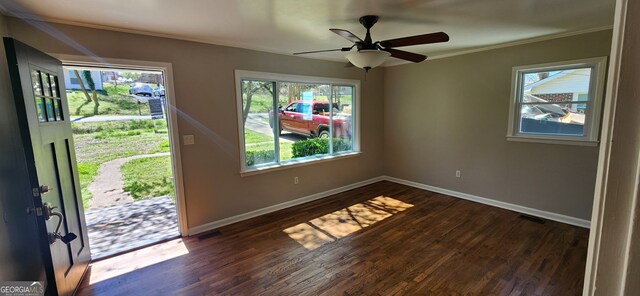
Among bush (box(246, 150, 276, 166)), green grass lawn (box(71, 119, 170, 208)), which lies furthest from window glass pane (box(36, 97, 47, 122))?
green grass lawn (box(71, 119, 170, 208))

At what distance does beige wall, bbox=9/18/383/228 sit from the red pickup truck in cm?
54

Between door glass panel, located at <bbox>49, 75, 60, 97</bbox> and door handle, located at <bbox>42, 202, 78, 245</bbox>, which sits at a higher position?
door glass panel, located at <bbox>49, 75, 60, 97</bbox>

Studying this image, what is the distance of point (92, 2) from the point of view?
2.15 meters

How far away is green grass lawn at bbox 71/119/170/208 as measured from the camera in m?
5.54

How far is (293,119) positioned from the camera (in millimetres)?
4441

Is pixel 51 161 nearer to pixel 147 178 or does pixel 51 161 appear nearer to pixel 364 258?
pixel 364 258

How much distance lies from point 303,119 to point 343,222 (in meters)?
1.77

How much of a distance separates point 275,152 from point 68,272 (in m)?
2.61

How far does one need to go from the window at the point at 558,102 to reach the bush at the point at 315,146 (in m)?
2.58

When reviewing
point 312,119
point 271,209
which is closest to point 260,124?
point 312,119

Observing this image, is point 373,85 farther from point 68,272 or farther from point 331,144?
point 68,272

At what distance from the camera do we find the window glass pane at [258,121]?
3.88 m

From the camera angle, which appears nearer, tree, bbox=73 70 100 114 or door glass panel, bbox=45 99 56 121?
door glass panel, bbox=45 99 56 121

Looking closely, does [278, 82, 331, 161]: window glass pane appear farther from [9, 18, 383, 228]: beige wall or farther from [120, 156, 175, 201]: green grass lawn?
[120, 156, 175, 201]: green grass lawn
